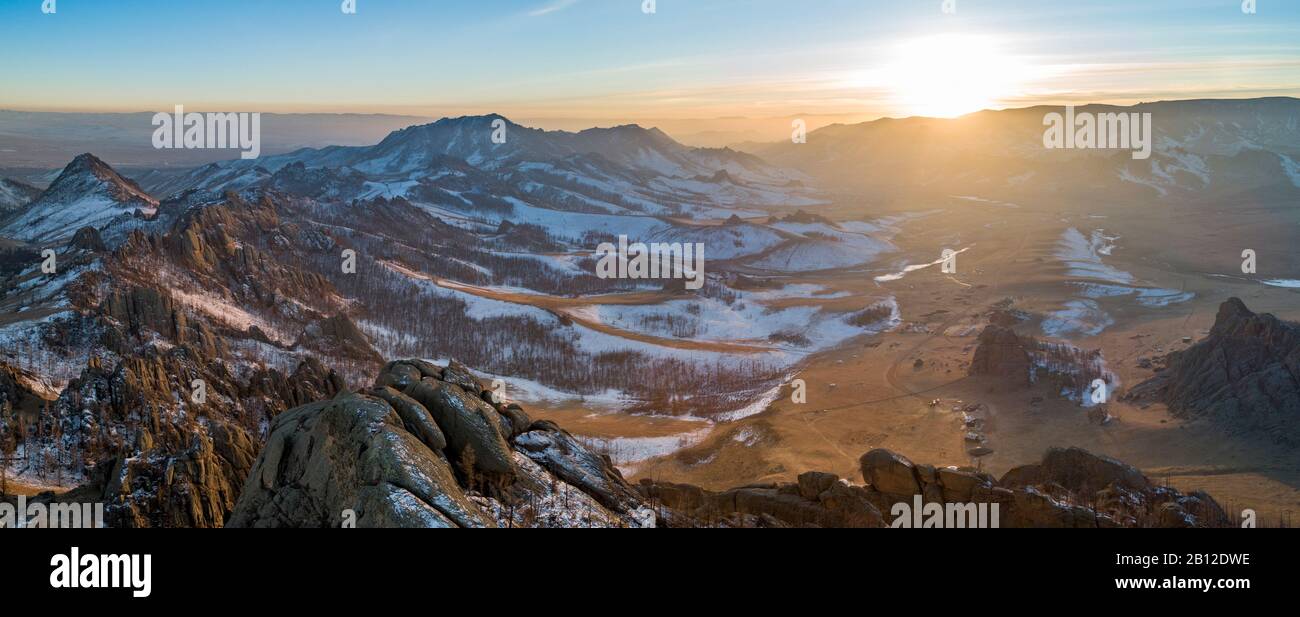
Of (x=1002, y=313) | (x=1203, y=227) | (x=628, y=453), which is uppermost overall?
(x=1203, y=227)

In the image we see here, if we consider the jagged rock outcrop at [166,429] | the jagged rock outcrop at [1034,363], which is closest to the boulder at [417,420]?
the jagged rock outcrop at [166,429]

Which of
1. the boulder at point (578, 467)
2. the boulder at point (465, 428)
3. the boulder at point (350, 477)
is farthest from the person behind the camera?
the boulder at point (578, 467)

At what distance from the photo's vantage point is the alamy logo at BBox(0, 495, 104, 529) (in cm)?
2397

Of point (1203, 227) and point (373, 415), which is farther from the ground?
point (1203, 227)

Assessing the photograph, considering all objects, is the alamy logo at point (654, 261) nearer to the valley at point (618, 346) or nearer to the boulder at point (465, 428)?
the valley at point (618, 346)

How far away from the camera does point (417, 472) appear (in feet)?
56.1

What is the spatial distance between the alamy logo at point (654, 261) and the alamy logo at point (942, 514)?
86.9m

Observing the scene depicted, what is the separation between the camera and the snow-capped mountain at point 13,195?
166750mm

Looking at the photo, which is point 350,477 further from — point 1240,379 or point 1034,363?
point 1034,363
